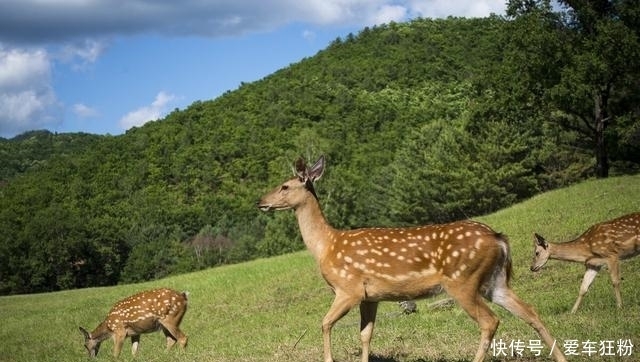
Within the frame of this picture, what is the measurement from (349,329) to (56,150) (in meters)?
136

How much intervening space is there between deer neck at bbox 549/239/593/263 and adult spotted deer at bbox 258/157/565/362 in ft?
22.2

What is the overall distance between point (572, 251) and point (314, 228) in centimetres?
734

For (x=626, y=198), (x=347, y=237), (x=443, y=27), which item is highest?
(x=443, y=27)

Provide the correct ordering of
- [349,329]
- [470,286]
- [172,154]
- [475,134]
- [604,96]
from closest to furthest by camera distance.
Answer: [470,286] < [349,329] < [604,96] < [475,134] < [172,154]

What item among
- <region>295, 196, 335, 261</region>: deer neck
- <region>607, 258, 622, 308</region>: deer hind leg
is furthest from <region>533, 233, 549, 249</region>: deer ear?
<region>295, 196, 335, 261</region>: deer neck

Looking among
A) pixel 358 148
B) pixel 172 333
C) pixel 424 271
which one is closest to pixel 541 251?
pixel 424 271

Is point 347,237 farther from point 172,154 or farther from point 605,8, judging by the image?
point 172,154

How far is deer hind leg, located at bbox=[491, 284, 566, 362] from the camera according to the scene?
7.61 m

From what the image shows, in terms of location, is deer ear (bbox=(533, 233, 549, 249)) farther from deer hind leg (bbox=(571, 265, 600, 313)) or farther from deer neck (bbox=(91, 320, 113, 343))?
deer neck (bbox=(91, 320, 113, 343))

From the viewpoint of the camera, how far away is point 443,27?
383ft

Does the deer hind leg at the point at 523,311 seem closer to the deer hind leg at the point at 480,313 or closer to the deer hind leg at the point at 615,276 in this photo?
the deer hind leg at the point at 480,313

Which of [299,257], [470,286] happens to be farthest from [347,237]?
[299,257]

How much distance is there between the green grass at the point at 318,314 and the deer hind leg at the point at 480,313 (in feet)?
3.78

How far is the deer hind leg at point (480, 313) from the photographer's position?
7555 millimetres
